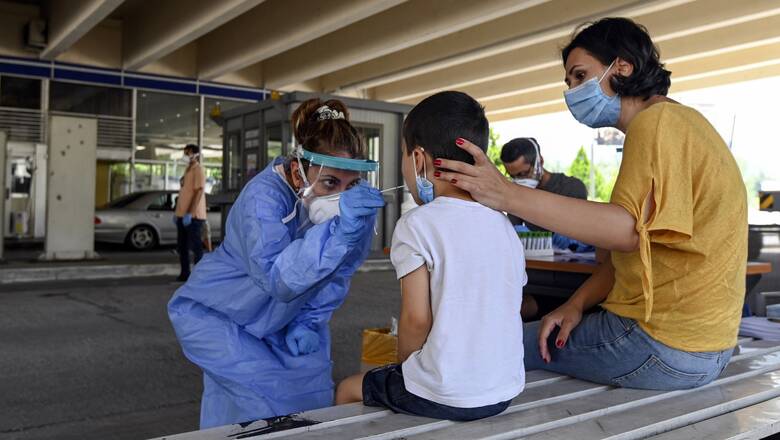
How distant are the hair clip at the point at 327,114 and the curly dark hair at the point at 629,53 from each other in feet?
3.06

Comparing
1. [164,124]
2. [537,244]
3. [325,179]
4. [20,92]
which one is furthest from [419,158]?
[164,124]

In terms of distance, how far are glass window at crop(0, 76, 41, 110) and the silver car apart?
171 inches

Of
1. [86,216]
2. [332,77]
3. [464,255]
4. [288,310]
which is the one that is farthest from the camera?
[332,77]

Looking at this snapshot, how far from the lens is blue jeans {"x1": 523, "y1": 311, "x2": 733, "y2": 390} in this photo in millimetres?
2070

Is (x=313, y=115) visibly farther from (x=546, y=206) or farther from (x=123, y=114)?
(x=123, y=114)

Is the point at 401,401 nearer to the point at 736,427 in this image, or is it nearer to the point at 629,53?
the point at 736,427

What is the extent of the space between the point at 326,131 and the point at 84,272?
9667 millimetres

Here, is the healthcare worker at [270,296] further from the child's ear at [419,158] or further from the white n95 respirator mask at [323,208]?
the child's ear at [419,158]

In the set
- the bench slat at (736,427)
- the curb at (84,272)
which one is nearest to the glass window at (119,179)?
the curb at (84,272)

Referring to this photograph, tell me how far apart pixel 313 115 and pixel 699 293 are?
149cm

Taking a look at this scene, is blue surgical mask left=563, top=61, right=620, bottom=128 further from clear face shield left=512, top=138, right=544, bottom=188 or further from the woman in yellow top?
clear face shield left=512, top=138, right=544, bottom=188

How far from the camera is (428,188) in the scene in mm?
1960

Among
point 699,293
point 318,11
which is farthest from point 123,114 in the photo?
point 699,293

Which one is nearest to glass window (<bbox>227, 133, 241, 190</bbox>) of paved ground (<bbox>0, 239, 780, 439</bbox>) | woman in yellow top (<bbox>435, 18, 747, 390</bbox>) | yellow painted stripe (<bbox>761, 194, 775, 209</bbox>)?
paved ground (<bbox>0, 239, 780, 439</bbox>)
